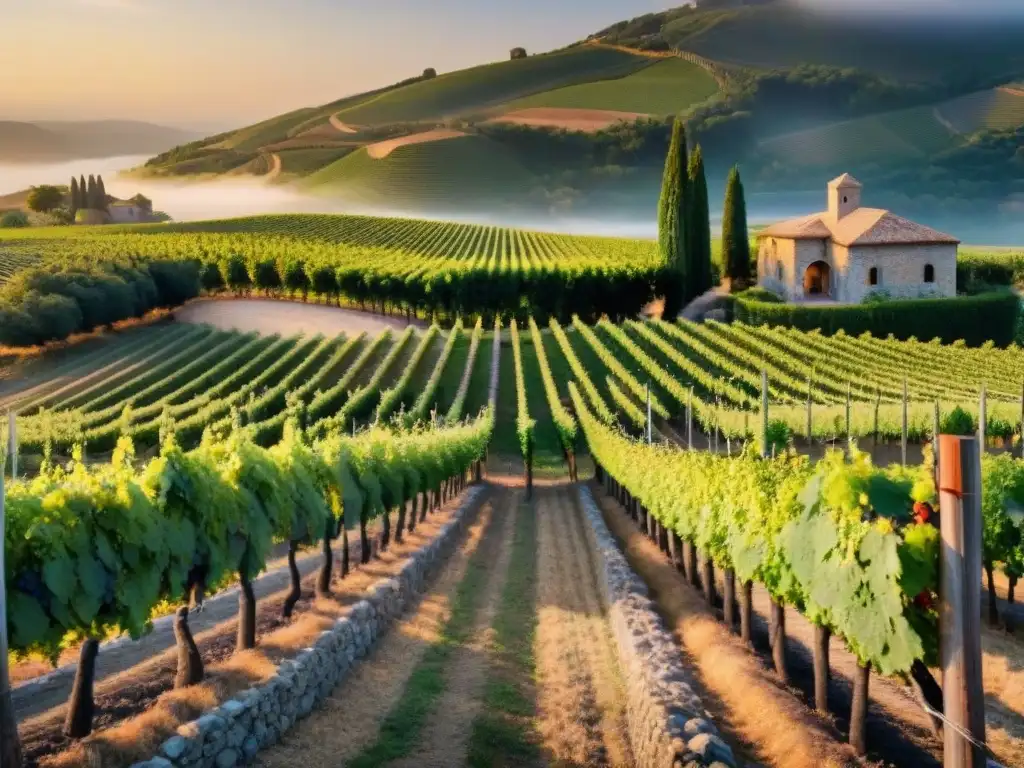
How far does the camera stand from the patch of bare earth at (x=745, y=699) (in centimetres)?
896

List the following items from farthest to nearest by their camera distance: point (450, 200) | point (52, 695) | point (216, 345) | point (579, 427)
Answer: point (450, 200)
point (216, 345)
point (579, 427)
point (52, 695)

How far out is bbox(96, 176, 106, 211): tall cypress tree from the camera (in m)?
139

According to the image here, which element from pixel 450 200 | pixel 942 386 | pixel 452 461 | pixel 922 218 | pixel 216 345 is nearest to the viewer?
pixel 452 461

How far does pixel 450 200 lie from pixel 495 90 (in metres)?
28.7

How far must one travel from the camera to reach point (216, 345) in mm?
61750

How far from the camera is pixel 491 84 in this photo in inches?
6344

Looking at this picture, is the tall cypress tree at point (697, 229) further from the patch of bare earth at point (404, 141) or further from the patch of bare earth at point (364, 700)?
the patch of bare earth at point (404, 141)

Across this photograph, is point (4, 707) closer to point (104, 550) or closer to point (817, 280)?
point (104, 550)

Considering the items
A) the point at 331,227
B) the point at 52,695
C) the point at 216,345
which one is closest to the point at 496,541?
the point at 52,695

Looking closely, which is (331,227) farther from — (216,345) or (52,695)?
(52,695)

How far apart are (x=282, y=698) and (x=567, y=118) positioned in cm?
14961

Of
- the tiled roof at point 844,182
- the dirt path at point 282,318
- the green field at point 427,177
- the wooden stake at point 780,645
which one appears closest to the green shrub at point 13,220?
the green field at point 427,177

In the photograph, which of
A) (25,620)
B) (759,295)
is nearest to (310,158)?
(759,295)

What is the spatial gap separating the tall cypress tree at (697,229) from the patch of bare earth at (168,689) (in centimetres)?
5796
